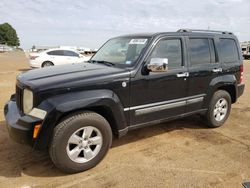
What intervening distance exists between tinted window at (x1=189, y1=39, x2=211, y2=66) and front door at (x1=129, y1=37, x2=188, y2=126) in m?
0.24

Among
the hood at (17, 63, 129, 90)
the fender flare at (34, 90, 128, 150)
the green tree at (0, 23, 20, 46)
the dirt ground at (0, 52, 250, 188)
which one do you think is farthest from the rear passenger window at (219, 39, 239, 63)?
the green tree at (0, 23, 20, 46)

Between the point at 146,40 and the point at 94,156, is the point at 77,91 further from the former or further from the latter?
the point at 146,40

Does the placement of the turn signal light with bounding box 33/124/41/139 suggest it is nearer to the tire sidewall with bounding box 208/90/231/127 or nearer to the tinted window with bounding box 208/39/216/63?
the tire sidewall with bounding box 208/90/231/127

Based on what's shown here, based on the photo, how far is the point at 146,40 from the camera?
4379 mm

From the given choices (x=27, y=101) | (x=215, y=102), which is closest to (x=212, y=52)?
(x=215, y=102)

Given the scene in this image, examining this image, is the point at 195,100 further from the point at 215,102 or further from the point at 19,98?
the point at 19,98

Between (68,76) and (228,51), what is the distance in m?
3.52

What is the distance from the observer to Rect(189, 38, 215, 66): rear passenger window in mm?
4852

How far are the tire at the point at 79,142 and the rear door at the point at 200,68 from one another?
6.17 ft

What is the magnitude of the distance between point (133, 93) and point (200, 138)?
5.80 feet

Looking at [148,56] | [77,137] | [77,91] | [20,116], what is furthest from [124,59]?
[20,116]

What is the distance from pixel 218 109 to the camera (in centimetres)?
552

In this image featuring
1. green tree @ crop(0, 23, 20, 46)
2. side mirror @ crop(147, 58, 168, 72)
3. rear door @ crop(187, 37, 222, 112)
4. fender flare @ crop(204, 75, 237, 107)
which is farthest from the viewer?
green tree @ crop(0, 23, 20, 46)

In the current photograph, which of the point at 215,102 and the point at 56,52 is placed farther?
the point at 56,52
